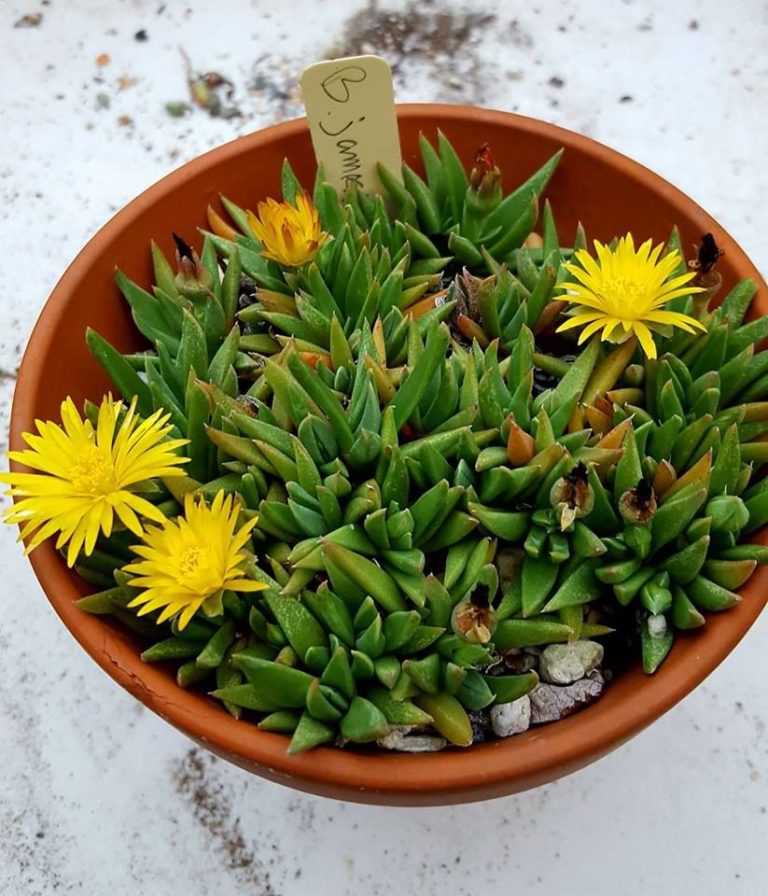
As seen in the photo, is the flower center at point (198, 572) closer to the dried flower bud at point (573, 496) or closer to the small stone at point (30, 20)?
the dried flower bud at point (573, 496)

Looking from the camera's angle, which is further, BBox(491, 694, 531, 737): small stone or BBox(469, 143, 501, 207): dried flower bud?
BBox(469, 143, 501, 207): dried flower bud

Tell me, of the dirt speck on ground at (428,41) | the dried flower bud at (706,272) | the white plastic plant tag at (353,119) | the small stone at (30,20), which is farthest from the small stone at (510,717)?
the small stone at (30,20)

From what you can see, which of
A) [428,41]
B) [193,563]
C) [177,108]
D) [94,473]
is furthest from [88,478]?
[428,41]

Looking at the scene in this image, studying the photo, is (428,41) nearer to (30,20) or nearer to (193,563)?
(30,20)

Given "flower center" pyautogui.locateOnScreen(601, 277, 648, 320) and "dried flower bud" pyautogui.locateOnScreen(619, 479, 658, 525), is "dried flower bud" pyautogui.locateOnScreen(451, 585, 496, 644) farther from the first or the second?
"flower center" pyautogui.locateOnScreen(601, 277, 648, 320)

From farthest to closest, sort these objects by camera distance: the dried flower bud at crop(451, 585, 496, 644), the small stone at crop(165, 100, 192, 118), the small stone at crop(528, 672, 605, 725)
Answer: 1. the small stone at crop(165, 100, 192, 118)
2. the small stone at crop(528, 672, 605, 725)
3. the dried flower bud at crop(451, 585, 496, 644)

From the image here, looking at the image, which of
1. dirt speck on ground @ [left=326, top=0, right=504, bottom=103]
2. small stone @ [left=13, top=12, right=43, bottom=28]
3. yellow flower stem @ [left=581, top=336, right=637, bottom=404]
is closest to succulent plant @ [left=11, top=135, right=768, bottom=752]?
yellow flower stem @ [left=581, top=336, right=637, bottom=404]

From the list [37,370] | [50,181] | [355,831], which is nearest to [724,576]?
[355,831]

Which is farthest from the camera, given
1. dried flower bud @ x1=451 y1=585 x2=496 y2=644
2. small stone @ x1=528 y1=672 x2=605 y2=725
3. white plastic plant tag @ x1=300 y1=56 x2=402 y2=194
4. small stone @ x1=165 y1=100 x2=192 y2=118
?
small stone @ x1=165 y1=100 x2=192 y2=118
